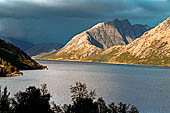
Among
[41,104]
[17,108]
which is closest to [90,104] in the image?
[41,104]

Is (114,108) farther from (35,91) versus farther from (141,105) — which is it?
(141,105)

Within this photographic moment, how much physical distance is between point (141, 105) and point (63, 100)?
3683 centimetres

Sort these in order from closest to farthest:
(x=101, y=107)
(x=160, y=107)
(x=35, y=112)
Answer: (x=35, y=112) < (x=101, y=107) < (x=160, y=107)

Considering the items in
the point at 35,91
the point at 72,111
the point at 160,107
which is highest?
the point at 35,91

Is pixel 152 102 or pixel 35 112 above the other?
pixel 35 112

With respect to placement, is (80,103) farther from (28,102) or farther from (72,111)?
(28,102)

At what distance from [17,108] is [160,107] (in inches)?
2757

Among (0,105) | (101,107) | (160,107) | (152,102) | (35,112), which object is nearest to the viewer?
(0,105)

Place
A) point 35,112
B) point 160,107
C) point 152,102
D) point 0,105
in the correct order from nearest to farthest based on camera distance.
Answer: point 0,105 → point 35,112 → point 160,107 → point 152,102

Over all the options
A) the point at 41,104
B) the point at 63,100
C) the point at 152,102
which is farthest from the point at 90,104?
the point at 152,102

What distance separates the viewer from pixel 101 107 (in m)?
65.7

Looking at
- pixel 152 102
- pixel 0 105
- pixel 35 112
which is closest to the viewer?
pixel 0 105

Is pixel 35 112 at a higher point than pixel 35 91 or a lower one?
lower

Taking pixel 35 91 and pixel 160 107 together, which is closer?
pixel 35 91
